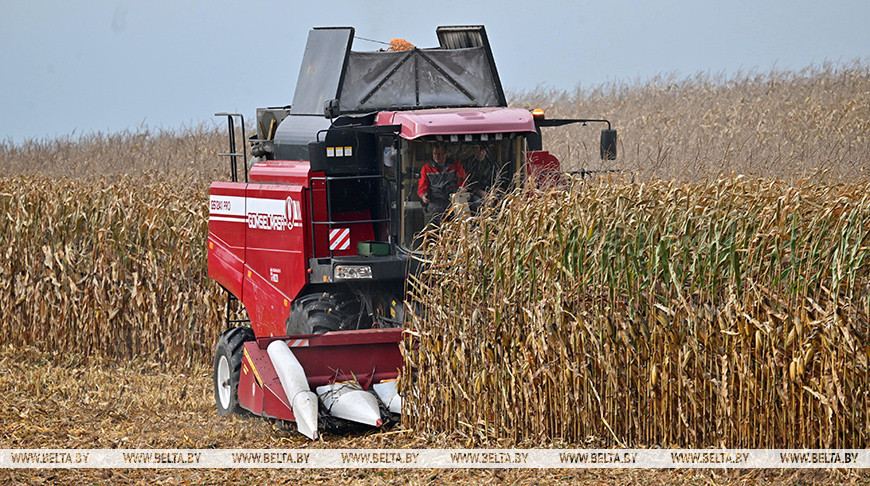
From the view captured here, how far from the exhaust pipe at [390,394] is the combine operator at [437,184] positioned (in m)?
1.38

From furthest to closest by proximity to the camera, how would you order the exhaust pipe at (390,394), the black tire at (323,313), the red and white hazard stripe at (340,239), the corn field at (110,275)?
the corn field at (110,275) → the red and white hazard stripe at (340,239) → the black tire at (323,313) → the exhaust pipe at (390,394)

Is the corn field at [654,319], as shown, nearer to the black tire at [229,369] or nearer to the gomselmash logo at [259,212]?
the gomselmash logo at [259,212]

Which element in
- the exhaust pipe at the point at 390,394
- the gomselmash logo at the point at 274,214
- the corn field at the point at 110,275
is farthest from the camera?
the corn field at the point at 110,275

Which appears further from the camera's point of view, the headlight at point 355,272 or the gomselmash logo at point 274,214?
the gomselmash logo at point 274,214

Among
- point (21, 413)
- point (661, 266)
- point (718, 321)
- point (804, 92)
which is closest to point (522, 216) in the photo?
A: point (661, 266)

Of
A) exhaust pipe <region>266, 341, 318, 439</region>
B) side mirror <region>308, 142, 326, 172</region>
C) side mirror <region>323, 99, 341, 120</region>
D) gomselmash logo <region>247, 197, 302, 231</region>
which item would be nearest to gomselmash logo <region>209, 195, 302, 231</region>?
gomselmash logo <region>247, 197, 302, 231</region>

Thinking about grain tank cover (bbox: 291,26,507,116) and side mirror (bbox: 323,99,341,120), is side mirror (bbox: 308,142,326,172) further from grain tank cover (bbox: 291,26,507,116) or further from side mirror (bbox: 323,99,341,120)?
grain tank cover (bbox: 291,26,507,116)

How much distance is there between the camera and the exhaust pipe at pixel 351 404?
270 inches

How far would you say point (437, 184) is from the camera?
25.8 ft

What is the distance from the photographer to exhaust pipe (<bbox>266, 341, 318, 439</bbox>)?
6766 millimetres

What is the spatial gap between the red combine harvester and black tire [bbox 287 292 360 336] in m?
0.01

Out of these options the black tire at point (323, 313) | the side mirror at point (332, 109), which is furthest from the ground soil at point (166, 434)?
the side mirror at point (332, 109)

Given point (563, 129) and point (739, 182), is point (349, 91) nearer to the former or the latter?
point (739, 182)

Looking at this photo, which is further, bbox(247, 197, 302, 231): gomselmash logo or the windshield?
bbox(247, 197, 302, 231): gomselmash logo
